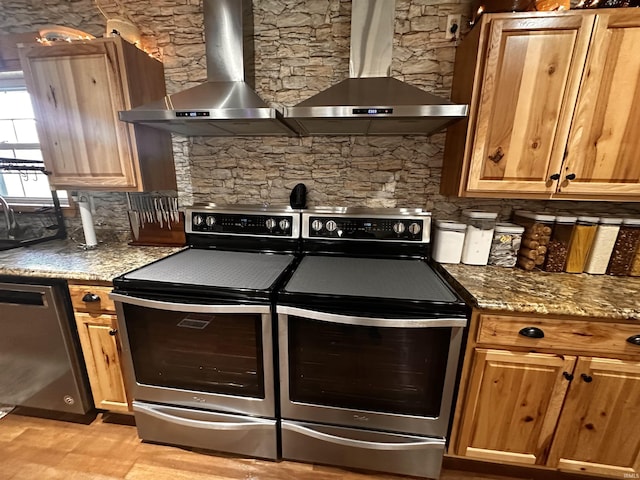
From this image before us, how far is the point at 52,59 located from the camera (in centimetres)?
146

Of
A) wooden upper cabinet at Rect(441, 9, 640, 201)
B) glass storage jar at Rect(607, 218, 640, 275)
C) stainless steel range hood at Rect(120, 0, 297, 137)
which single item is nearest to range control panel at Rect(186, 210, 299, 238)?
stainless steel range hood at Rect(120, 0, 297, 137)

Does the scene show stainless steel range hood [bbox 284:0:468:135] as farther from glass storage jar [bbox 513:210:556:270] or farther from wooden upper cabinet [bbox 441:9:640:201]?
glass storage jar [bbox 513:210:556:270]

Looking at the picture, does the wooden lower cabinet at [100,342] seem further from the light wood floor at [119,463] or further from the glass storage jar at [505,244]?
the glass storage jar at [505,244]

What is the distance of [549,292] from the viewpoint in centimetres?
119

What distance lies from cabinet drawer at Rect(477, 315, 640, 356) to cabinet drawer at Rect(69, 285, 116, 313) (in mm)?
1760

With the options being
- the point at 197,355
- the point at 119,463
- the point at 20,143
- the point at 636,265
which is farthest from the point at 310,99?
the point at 20,143

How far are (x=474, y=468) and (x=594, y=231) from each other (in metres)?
1.36

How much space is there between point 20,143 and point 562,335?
3641 millimetres

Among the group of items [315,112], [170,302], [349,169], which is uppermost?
[315,112]

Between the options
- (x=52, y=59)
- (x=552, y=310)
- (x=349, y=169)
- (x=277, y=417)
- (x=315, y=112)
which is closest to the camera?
(x=552, y=310)

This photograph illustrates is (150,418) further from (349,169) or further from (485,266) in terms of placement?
(485,266)

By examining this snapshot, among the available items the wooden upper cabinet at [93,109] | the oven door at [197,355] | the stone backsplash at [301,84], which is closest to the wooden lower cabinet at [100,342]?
the oven door at [197,355]

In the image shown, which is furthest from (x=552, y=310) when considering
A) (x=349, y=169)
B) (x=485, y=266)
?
(x=349, y=169)

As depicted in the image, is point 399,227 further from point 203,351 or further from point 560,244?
point 203,351
